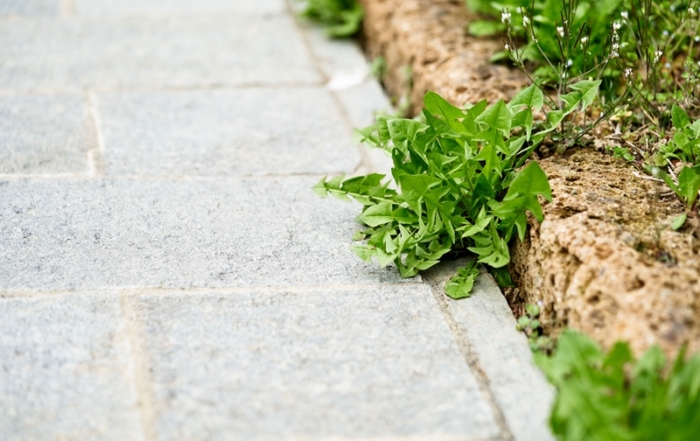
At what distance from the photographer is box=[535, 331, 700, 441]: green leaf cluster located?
4.79ft

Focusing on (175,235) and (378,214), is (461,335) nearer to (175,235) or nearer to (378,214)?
(378,214)

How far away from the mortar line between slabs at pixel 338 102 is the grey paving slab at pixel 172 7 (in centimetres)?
15

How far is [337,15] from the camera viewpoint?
4203 mm

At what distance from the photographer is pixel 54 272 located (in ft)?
7.29

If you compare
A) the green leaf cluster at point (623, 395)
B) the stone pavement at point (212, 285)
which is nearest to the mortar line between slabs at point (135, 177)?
the stone pavement at point (212, 285)

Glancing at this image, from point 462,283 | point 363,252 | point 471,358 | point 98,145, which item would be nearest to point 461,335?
point 471,358

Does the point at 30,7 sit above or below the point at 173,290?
below

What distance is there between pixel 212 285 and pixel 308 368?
0.45 meters

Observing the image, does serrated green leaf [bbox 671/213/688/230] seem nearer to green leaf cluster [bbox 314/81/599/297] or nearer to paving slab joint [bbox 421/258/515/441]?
green leaf cluster [bbox 314/81/599/297]

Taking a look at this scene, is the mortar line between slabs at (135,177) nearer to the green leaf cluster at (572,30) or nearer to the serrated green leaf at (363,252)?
the serrated green leaf at (363,252)

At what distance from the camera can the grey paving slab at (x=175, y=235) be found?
2229 millimetres

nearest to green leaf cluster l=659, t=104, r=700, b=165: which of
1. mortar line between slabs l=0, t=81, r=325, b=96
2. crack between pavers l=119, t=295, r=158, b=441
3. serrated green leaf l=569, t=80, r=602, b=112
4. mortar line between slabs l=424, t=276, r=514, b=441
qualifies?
serrated green leaf l=569, t=80, r=602, b=112

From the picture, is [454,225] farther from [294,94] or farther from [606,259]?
[294,94]

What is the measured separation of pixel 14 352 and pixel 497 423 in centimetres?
114
